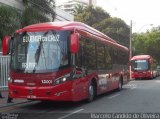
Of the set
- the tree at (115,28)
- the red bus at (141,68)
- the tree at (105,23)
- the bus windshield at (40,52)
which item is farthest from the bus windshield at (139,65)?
the bus windshield at (40,52)

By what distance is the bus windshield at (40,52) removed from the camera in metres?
14.1

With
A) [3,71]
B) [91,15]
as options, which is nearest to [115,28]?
[91,15]

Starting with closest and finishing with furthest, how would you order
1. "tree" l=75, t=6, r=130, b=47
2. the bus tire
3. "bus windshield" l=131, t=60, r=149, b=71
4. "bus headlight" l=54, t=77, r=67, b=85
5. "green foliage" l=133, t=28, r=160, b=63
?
"bus headlight" l=54, t=77, r=67, b=85 < the bus tire < "bus windshield" l=131, t=60, r=149, b=71 < "tree" l=75, t=6, r=130, b=47 < "green foliage" l=133, t=28, r=160, b=63

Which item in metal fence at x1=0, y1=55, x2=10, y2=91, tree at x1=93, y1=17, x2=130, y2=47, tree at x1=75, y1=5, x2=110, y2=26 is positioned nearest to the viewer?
metal fence at x1=0, y1=55, x2=10, y2=91

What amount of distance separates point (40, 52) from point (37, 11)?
1456 centimetres

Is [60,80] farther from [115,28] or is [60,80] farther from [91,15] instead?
[91,15]

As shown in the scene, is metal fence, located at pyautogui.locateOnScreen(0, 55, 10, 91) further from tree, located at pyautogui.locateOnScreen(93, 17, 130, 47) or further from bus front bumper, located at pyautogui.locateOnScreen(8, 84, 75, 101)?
tree, located at pyautogui.locateOnScreen(93, 17, 130, 47)

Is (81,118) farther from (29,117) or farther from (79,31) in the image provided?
(79,31)

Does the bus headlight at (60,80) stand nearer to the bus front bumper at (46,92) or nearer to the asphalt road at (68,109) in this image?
the bus front bumper at (46,92)

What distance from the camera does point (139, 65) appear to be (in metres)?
45.1

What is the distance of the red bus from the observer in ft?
146

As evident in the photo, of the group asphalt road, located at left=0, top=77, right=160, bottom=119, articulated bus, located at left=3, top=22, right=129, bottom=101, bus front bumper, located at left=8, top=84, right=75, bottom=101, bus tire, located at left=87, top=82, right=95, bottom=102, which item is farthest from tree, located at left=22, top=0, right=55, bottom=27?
bus front bumper, located at left=8, top=84, right=75, bottom=101

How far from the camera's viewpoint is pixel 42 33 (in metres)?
14.6

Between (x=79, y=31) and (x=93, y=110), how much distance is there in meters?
3.33
